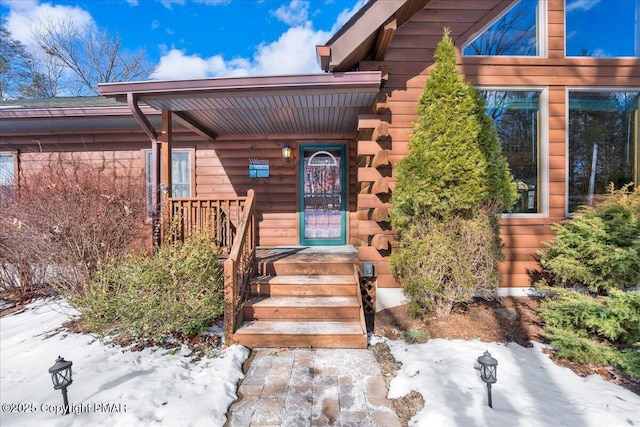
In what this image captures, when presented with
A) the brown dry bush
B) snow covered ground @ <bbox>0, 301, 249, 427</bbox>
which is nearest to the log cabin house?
the brown dry bush

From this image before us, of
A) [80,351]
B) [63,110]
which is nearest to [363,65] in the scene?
[80,351]

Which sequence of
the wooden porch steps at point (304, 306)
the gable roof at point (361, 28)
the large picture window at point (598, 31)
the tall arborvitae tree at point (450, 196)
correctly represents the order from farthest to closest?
the large picture window at point (598, 31), the gable roof at point (361, 28), the tall arborvitae tree at point (450, 196), the wooden porch steps at point (304, 306)

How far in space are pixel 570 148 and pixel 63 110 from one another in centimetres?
774

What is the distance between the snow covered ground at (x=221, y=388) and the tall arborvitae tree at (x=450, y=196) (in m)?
0.62

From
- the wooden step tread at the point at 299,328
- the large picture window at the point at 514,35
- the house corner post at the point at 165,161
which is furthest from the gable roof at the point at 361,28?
the wooden step tread at the point at 299,328

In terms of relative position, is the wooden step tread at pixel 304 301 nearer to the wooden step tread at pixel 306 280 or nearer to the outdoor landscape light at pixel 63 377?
the wooden step tread at pixel 306 280

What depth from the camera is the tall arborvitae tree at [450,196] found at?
3.23 metres

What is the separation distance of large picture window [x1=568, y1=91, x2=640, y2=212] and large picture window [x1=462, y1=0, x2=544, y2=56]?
881mm

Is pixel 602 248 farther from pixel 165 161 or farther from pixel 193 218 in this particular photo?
pixel 165 161

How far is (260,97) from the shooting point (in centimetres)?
384

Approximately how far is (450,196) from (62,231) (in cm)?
448

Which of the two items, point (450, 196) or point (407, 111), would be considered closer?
point (450, 196)

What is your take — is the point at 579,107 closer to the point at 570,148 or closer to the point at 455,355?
the point at 570,148

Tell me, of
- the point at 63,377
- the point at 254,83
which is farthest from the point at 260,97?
the point at 63,377
